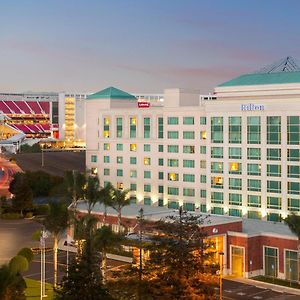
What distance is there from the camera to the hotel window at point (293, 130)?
6375 centimetres

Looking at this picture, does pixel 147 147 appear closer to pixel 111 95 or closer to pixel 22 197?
pixel 111 95

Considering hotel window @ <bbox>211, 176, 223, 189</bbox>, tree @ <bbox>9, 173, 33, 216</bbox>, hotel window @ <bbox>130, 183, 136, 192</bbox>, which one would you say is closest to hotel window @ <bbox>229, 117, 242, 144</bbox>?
hotel window @ <bbox>211, 176, 223, 189</bbox>

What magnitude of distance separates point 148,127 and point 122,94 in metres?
11.3

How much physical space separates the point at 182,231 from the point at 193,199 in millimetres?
42411

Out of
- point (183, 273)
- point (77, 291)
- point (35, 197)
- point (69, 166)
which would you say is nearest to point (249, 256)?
point (183, 273)

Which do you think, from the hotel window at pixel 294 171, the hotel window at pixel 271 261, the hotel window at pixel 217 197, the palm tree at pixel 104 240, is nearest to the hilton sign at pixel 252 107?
the hotel window at pixel 294 171

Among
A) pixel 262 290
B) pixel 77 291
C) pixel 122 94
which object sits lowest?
pixel 262 290

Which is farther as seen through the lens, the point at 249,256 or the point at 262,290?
the point at 249,256

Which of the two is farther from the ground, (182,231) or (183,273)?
(182,231)

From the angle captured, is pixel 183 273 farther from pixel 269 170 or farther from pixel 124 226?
pixel 269 170

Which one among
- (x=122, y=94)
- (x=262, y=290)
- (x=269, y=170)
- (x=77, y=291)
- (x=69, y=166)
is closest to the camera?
(x=77, y=291)

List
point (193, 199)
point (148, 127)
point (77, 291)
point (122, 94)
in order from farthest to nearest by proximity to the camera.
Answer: point (122, 94)
point (148, 127)
point (193, 199)
point (77, 291)

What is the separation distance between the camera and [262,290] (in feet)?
156

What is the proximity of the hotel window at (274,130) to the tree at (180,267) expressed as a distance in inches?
1360
